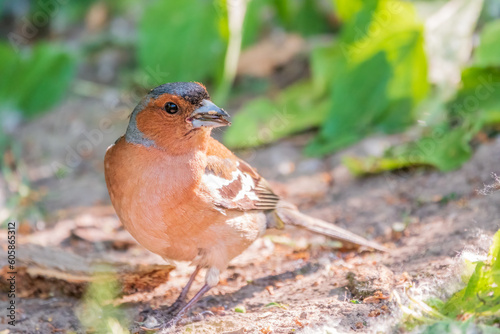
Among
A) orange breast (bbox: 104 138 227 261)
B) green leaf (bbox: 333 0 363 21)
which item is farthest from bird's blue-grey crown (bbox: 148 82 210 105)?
green leaf (bbox: 333 0 363 21)

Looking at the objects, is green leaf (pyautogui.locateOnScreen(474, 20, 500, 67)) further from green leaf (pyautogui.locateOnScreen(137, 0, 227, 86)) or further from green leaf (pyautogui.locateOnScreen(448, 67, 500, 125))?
green leaf (pyautogui.locateOnScreen(137, 0, 227, 86))

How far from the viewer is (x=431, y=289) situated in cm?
296

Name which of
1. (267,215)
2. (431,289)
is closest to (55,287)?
(267,215)

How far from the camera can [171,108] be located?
11.2 ft

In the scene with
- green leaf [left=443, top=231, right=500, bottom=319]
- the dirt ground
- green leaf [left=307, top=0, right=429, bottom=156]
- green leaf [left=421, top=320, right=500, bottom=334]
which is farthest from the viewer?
green leaf [left=307, top=0, right=429, bottom=156]

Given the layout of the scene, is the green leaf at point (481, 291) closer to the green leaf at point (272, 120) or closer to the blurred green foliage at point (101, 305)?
the blurred green foliage at point (101, 305)

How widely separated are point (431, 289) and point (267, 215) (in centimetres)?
146

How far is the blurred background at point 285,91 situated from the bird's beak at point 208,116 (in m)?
1.75

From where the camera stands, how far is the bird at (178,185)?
3.36m

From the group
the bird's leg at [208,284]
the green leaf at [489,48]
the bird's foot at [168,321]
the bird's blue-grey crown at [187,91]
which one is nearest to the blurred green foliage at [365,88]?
the green leaf at [489,48]

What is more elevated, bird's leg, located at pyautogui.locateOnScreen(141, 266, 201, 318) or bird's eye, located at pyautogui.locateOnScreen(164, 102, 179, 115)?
bird's eye, located at pyautogui.locateOnScreen(164, 102, 179, 115)

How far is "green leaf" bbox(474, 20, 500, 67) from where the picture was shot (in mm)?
5232

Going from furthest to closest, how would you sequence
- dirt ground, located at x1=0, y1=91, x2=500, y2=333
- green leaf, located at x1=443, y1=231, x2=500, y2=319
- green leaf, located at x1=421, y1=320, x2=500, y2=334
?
1. dirt ground, located at x1=0, y1=91, x2=500, y2=333
2. green leaf, located at x1=443, y1=231, x2=500, y2=319
3. green leaf, located at x1=421, y1=320, x2=500, y2=334

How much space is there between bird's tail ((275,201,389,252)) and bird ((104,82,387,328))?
0.55 metres
